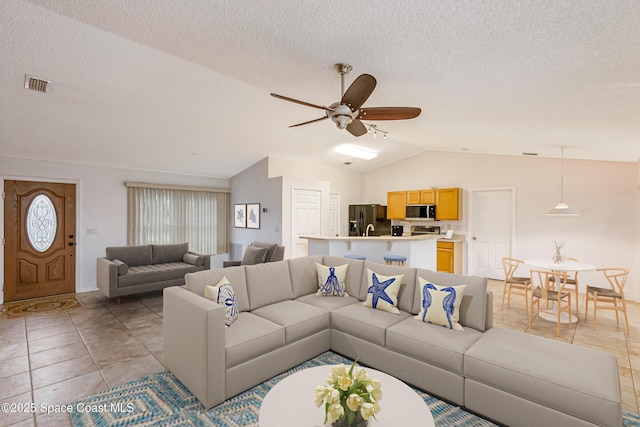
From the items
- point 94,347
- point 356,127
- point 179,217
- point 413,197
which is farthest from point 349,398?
point 413,197

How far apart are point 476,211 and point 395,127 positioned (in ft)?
11.3

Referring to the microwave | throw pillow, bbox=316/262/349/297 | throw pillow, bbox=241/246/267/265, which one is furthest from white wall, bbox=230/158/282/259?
the microwave

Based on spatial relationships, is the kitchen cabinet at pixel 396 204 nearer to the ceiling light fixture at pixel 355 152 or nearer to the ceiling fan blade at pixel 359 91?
the ceiling light fixture at pixel 355 152

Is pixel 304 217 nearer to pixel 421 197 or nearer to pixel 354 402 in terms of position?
pixel 421 197

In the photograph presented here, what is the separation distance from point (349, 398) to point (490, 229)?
653 cm

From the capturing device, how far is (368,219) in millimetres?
8078

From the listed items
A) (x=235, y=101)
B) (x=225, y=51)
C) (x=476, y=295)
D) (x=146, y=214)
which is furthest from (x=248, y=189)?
(x=476, y=295)

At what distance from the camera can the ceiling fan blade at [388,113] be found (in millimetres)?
Answer: 2662

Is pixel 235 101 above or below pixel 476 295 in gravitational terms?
above

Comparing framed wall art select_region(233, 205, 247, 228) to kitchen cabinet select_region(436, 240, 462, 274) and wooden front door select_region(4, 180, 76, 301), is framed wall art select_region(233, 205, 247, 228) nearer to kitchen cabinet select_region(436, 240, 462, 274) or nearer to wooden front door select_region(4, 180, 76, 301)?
wooden front door select_region(4, 180, 76, 301)

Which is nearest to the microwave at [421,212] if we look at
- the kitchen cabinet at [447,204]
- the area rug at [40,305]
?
Answer: the kitchen cabinet at [447,204]

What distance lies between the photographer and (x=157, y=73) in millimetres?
3191

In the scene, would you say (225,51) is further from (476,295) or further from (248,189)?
(248,189)

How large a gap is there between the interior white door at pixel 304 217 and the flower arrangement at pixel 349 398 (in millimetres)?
5000
